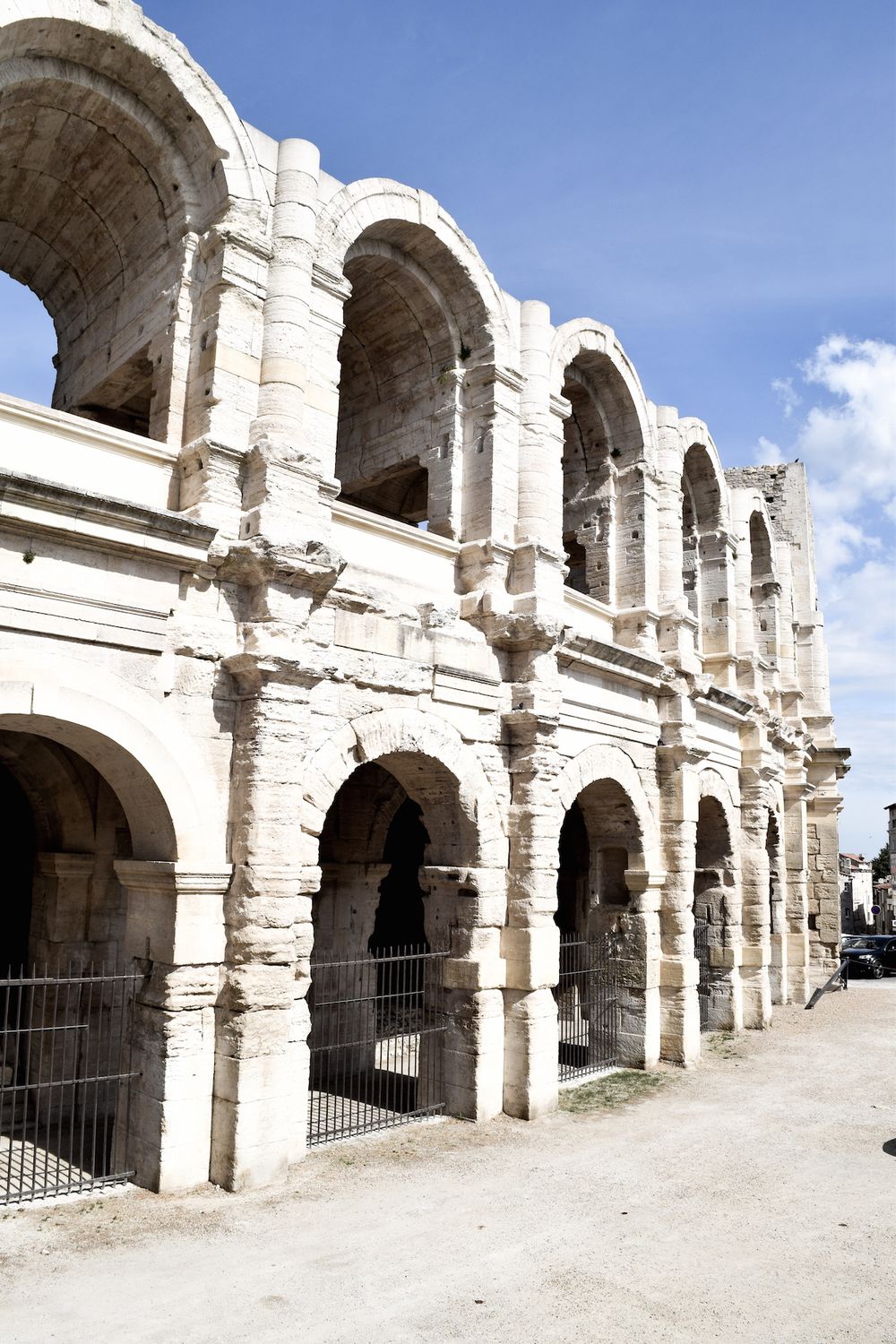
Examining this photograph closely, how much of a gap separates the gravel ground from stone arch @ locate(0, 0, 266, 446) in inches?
247

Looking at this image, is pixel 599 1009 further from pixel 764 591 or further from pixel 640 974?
pixel 764 591

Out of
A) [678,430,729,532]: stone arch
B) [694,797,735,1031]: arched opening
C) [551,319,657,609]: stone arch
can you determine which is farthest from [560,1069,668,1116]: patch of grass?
[678,430,729,532]: stone arch

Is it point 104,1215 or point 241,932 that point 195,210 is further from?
point 104,1215

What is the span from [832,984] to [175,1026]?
19536 mm

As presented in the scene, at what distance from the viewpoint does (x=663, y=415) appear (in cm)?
1454

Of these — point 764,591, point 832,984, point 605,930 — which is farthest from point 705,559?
point 832,984

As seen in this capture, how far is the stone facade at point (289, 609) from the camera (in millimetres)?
7391

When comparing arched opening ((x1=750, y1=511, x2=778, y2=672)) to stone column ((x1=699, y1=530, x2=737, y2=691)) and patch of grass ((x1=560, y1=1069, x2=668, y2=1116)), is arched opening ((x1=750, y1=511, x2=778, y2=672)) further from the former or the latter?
patch of grass ((x1=560, y1=1069, x2=668, y2=1116))

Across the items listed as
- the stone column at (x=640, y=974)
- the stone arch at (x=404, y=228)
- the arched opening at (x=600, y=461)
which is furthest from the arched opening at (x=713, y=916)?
the stone arch at (x=404, y=228)

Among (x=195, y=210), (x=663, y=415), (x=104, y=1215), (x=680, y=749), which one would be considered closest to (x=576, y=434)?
(x=663, y=415)

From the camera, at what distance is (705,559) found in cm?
1706

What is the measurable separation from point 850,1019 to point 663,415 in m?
11.4

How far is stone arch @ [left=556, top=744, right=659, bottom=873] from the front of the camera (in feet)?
36.7

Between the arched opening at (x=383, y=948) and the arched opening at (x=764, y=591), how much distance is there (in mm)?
8964
